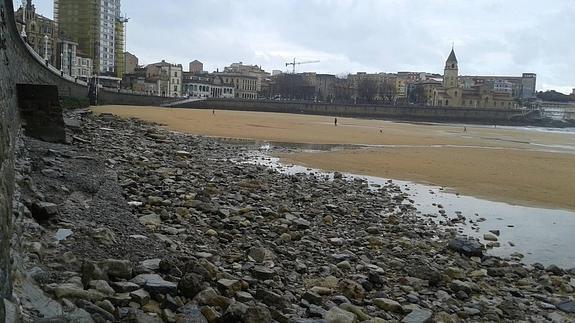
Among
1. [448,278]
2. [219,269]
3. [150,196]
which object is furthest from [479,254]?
[150,196]

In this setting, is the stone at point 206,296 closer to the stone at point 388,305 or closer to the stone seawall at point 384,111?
the stone at point 388,305

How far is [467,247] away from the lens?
8.45m

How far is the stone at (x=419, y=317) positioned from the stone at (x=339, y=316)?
0.61 m

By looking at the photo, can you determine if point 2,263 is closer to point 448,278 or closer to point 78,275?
point 78,275

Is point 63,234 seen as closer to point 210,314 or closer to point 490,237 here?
point 210,314

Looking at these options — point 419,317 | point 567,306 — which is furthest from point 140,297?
point 567,306

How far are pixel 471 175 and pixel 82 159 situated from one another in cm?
1336

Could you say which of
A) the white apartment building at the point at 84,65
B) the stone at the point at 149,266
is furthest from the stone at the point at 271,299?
the white apartment building at the point at 84,65

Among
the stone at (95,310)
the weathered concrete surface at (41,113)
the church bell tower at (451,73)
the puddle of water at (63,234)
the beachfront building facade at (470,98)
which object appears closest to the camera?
the stone at (95,310)

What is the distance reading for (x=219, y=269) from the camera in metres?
5.81

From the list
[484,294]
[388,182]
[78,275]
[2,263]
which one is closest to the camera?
[2,263]

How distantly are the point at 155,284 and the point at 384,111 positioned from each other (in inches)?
4251

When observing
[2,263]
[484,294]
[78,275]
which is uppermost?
[2,263]

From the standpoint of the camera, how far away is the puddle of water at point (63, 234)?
17.7 feet
